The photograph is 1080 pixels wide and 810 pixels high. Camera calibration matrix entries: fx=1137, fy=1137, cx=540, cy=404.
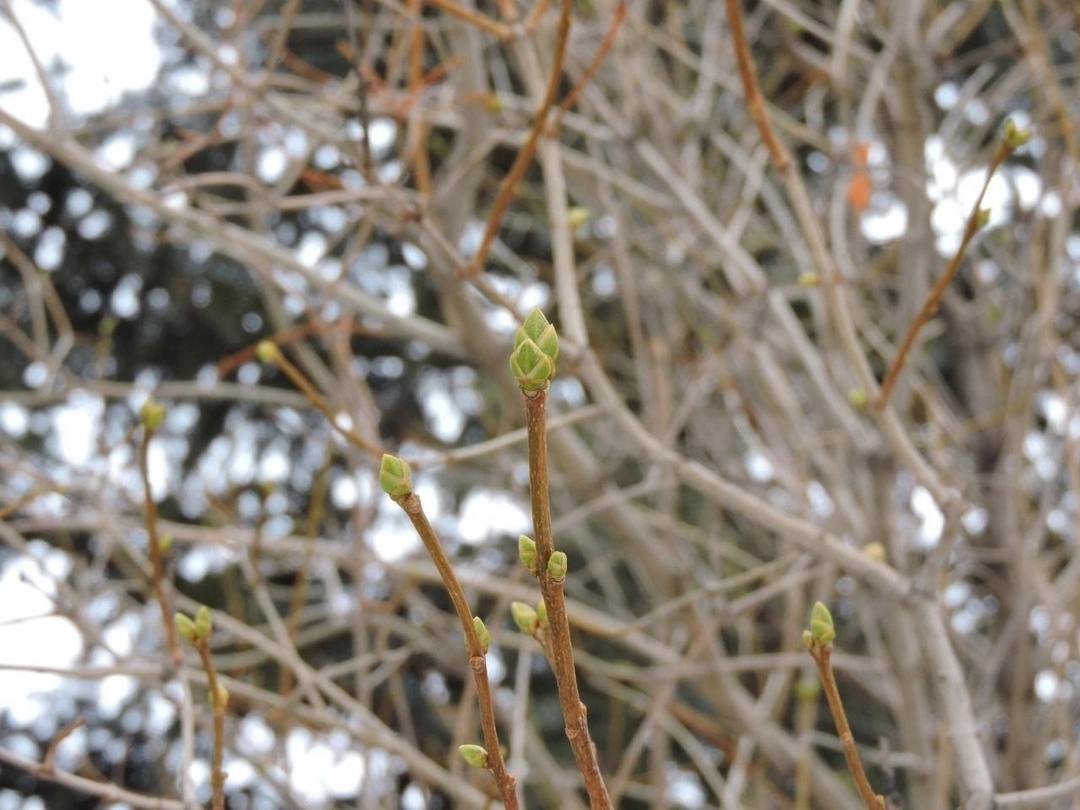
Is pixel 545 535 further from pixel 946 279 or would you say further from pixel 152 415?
pixel 946 279

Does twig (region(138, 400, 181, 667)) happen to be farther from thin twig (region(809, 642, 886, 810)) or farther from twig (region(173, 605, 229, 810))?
thin twig (region(809, 642, 886, 810))

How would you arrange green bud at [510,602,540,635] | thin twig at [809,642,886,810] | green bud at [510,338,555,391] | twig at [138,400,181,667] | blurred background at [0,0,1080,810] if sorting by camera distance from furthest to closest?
blurred background at [0,0,1080,810]
twig at [138,400,181,667]
green bud at [510,602,540,635]
thin twig at [809,642,886,810]
green bud at [510,338,555,391]

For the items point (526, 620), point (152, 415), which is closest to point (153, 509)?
point (152, 415)

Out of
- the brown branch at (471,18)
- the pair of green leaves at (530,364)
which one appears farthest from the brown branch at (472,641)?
the brown branch at (471,18)

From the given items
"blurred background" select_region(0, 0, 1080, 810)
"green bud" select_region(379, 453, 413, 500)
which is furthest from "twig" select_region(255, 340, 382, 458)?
"green bud" select_region(379, 453, 413, 500)

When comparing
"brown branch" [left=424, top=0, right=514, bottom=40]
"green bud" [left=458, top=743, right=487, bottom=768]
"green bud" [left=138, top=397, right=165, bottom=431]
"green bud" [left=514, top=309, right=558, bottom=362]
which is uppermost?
"brown branch" [left=424, top=0, right=514, bottom=40]

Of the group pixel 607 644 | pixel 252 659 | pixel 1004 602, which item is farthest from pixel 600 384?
pixel 607 644

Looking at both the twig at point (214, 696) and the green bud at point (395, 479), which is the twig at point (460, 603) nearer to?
the green bud at point (395, 479)
